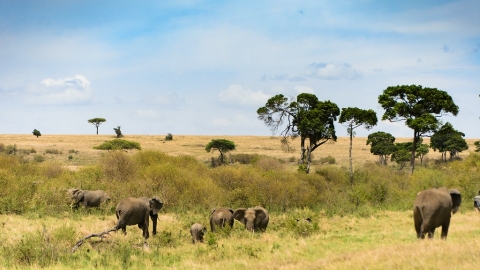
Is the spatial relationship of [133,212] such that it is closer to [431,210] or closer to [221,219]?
[221,219]

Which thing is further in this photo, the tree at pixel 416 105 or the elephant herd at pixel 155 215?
the tree at pixel 416 105

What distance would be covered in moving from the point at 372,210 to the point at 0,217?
1885cm

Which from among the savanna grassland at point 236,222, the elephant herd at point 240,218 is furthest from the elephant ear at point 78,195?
the elephant herd at point 240,218

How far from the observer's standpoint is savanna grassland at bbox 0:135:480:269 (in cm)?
1218

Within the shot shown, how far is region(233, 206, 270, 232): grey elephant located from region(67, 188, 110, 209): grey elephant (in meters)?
8.60

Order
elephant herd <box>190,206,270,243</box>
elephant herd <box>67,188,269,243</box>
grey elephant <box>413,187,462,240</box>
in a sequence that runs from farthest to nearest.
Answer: elephant herd <box>190,206,270,243</box>
elephant herd <box>67,188,269,243</box>
grey elephant <box>413,187,462,240</box>

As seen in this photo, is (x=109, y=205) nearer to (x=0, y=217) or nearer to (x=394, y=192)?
(x=0, y=217)

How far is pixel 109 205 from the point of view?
80.4ft

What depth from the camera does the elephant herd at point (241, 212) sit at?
12.5 metres

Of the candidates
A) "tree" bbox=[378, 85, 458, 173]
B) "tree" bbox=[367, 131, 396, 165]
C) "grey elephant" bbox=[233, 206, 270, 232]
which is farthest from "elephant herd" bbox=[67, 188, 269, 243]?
"tree" bbox=[367, 131, 396, 165]

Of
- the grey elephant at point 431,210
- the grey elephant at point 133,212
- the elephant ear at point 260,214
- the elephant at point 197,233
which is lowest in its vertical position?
the elephant at point 197,233

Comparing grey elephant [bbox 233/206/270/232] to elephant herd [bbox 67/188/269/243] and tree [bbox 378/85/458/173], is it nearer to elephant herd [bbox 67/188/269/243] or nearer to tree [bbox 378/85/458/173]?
elephant herd [bbox 67/188/269/243]

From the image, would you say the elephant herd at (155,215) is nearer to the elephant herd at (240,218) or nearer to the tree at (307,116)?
the elephant herd at (240,218)

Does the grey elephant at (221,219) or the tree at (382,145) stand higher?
the tree at (382,145)
